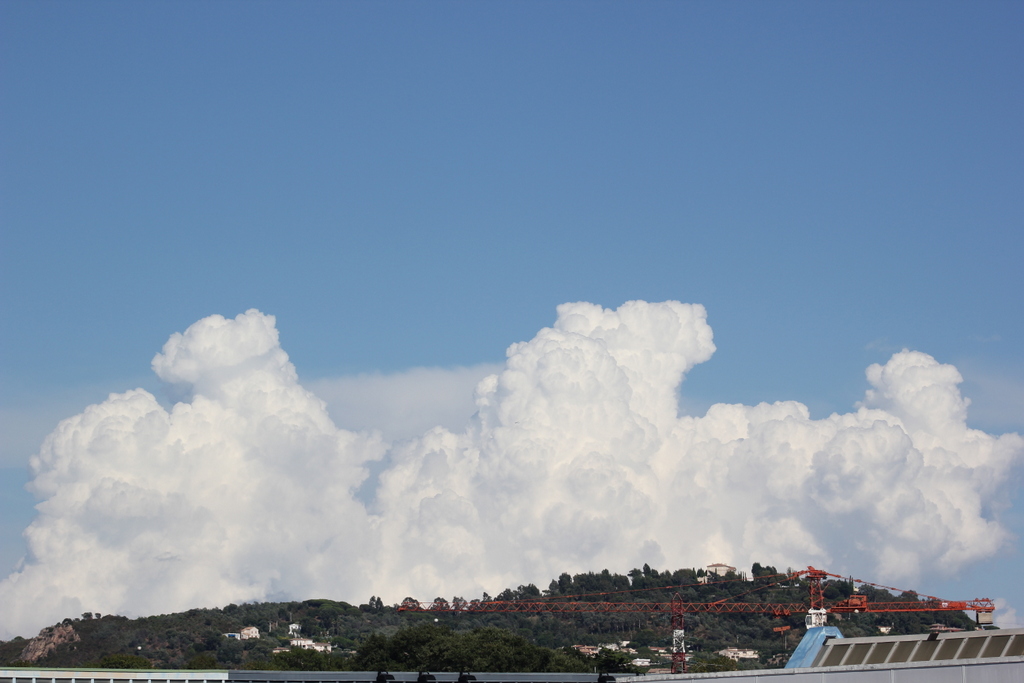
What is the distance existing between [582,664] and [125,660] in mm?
71129

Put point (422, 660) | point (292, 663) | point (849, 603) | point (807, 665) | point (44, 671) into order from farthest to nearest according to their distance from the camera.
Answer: point (849, 603), point (292, 663), point (422, 660), point (44, 671), point (807, 665)

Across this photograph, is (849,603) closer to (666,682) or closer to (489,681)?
(489,681)

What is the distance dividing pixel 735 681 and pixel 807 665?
21.7 feet

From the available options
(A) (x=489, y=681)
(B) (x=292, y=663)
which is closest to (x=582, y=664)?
(B) (x=292, y=663)

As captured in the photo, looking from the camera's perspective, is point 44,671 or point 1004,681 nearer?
point 1004,681

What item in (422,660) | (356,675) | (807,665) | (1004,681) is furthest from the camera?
(422,660)

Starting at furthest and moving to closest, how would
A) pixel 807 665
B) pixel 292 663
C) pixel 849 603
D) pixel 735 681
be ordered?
pixel 849 603 < pixel 292 663 < pixel 807 665 < pixel 735 681

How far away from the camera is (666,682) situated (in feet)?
149

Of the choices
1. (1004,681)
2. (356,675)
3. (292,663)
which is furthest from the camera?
(292,663)

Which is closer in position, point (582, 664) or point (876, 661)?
point (876, 661)

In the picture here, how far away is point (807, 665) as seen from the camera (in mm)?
49344

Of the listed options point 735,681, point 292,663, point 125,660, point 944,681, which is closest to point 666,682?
point 735,681

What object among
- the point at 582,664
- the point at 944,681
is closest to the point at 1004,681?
the point at 944,681

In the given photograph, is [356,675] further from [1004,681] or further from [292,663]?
[292,663]
